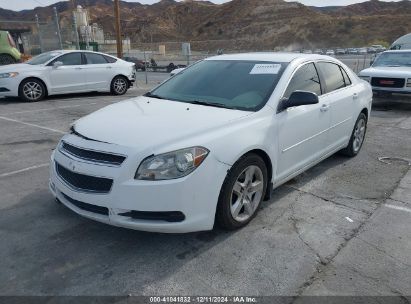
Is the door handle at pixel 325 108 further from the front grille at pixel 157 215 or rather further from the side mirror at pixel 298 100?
the front grille at pixel 157 215

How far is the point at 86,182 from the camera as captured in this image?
3.11 m

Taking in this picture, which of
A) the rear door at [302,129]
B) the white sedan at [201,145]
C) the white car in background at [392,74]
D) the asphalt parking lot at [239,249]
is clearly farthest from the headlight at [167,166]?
the white car in background at [392,74]

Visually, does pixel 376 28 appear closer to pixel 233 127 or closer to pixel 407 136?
pixel 407 136

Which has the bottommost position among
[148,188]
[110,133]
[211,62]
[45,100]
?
[45,100]

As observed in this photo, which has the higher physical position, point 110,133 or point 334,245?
point 110,133

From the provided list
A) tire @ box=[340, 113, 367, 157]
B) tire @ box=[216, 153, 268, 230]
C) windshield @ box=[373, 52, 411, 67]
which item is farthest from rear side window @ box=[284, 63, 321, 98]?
windshield @ box=[373, 52, 411, 67]

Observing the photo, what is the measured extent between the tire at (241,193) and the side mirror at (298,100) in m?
0.66

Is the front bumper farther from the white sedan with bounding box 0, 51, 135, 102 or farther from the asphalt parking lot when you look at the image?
the white sedan with bounding box 0, 51, 135, 102

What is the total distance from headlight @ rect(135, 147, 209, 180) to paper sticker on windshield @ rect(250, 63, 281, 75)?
1.67m

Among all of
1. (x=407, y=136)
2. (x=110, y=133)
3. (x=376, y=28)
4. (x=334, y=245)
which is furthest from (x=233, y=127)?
(x=376, y=28)

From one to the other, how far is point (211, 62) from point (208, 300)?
9.99 feet

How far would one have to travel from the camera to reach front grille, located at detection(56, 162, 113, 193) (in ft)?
9.80

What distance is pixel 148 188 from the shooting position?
2.91 meters

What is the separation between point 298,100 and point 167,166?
5.31 ft
